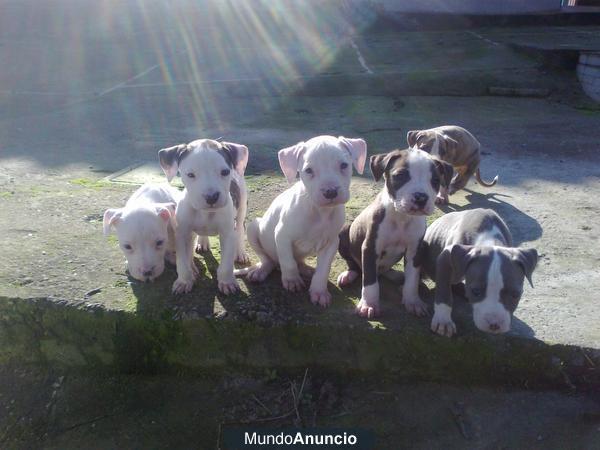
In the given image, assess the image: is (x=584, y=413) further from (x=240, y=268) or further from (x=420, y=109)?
(x=420, y=109)

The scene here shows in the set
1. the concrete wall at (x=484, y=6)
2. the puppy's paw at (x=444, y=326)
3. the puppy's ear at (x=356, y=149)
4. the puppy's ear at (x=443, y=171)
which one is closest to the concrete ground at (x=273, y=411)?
the puppy's paw at (x=444, y=326)

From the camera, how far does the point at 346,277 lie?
14.4 ft

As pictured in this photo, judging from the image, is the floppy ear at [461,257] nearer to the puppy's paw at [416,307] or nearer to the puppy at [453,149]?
the puppy's paw at [416,307]

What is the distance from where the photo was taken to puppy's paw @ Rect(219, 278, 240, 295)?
13.3 ft

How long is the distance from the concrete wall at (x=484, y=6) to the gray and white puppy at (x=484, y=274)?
17040 mm

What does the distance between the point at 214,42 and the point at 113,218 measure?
18.2 metres

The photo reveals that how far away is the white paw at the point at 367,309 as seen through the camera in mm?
3826

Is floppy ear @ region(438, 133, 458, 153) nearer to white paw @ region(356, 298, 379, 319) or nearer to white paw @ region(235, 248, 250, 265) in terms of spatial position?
white paw @ region(235, 248, 250, 265)

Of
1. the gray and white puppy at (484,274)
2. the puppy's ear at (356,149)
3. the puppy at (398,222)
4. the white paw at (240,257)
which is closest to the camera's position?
the gray and white puppy at (484,274)

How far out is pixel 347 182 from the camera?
12.6 ft

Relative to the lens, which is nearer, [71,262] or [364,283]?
[364,283]

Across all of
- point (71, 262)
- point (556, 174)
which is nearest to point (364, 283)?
point (71, 262)

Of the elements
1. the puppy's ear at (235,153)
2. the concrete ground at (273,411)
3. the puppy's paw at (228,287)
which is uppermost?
the puppy's ear at (235,153)

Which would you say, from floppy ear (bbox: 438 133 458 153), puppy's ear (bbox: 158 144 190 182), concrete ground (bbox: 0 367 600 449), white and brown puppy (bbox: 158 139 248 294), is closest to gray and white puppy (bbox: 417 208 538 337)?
concrete ground (bbox: 0 367 600 449)
